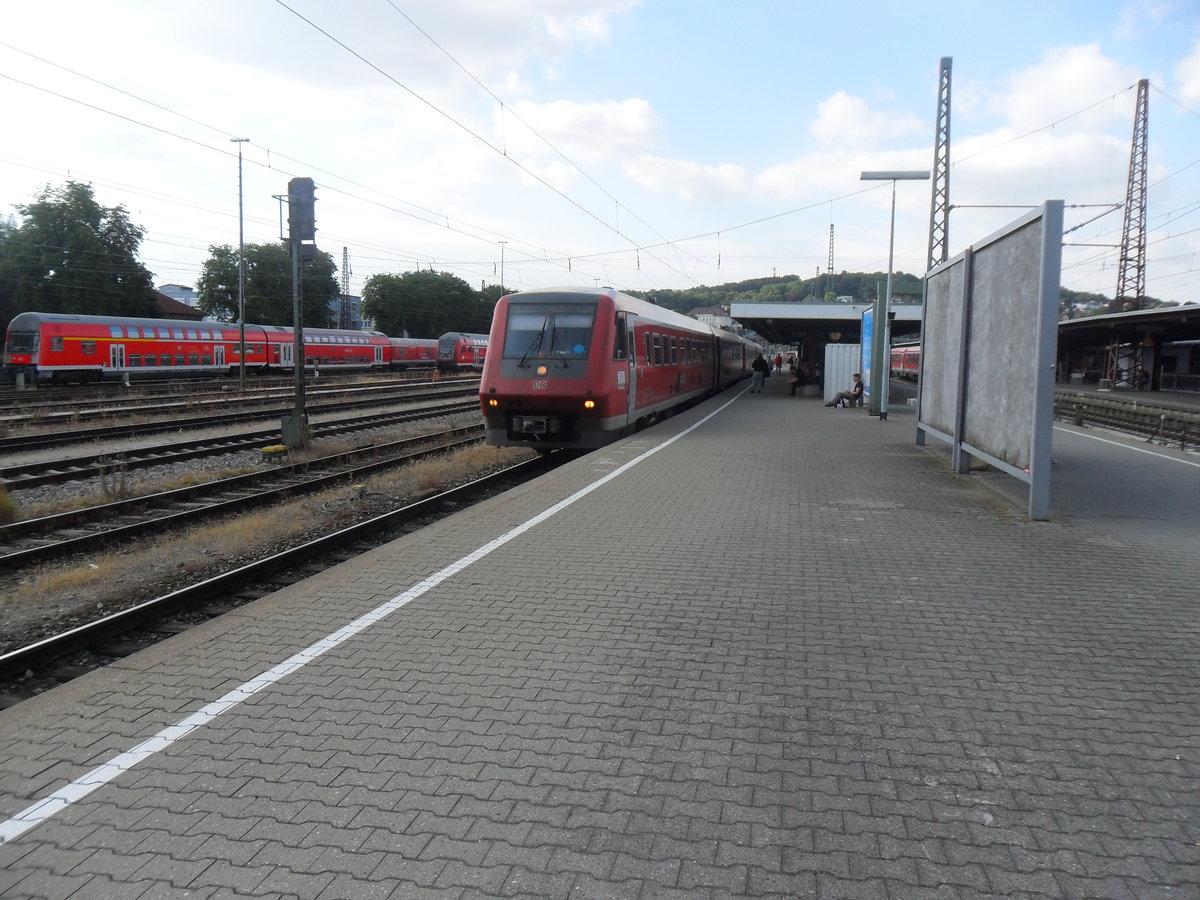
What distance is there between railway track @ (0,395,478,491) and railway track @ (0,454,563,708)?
4.47 meters

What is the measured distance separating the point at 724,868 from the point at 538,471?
11.3 m

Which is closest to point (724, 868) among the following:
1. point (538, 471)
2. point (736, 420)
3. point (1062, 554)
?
point (1062, 554)

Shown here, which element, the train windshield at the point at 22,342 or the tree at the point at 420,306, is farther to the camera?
the tree at the point at 420,306

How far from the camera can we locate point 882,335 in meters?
21.9

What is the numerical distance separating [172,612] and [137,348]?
33597mm

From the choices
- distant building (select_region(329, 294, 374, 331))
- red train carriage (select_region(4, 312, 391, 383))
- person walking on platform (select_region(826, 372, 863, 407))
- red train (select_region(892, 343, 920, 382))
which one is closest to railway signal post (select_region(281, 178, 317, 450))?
person walking on platform (select_region(826, 372, 863, 407))

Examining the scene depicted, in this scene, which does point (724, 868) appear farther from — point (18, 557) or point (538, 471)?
point (538, 471)

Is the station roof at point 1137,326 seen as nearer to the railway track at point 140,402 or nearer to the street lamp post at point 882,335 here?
the street lamp post at point 882,335

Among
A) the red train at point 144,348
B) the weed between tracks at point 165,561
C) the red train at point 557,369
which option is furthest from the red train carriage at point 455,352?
the weed between tracks at point 165,561

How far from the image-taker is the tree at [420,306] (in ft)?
267

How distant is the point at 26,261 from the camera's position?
156ft

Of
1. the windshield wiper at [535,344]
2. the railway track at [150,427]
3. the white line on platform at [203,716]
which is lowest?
the white line on platform at [203,716]

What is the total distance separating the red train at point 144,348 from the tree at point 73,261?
13.1 m

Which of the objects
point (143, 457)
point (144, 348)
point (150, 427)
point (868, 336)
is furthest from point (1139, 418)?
point (144, 348)
